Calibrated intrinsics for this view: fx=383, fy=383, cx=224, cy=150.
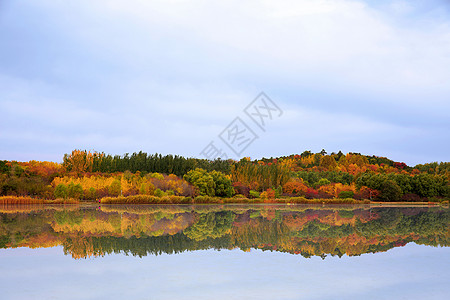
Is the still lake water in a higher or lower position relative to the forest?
lower

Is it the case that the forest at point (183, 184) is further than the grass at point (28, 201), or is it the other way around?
the forest at point (183, 184)

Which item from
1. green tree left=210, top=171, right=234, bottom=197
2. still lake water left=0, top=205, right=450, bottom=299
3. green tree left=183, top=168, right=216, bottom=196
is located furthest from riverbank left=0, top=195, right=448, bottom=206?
still lake water left=0, top=205, right=450, bottom=299

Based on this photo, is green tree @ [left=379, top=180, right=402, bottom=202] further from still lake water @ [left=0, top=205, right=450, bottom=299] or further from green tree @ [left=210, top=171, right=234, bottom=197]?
still lake water @ [left=0, top=205, right=450, bottom=299]

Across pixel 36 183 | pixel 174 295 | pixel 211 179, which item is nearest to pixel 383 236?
pixel 174 295

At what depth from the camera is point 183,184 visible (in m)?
32.1

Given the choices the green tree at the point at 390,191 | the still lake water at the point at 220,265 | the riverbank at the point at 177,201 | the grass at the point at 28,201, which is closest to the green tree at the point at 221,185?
the riverbank at the point at 177,201

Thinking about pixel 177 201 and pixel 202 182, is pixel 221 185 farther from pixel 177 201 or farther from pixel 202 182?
pixel 177 201

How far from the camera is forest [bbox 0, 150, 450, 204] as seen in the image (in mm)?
29766

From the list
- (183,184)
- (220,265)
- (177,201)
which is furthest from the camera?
(183,184)

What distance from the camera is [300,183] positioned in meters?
39.7

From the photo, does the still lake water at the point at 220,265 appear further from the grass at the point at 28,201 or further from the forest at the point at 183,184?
the forest at the point at 183,184

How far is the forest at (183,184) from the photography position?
97.7 ft

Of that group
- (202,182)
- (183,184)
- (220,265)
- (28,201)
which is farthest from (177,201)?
(220,265)

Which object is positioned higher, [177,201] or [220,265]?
[177,201]
